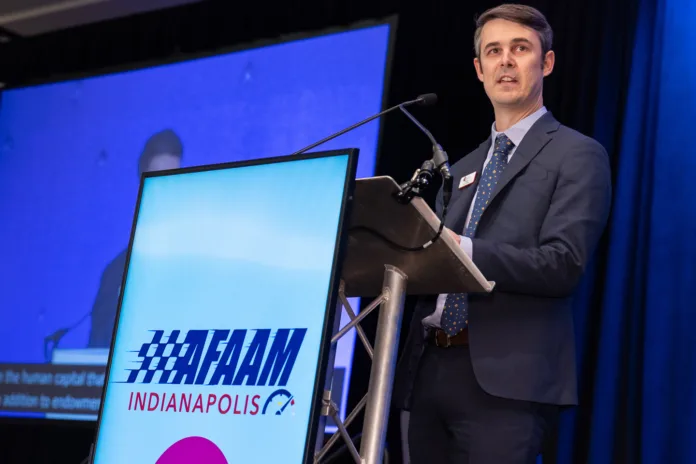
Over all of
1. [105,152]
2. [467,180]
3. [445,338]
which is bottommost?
[445,338]

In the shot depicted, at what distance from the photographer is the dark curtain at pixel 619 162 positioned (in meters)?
2.96

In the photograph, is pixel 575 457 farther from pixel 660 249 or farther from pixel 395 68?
pixel 395 68

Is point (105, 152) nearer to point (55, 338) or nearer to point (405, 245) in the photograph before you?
point (55, 338)

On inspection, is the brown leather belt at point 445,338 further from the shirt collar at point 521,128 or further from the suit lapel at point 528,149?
the shirt collar at point 521,128

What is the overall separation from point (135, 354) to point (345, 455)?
240 cm

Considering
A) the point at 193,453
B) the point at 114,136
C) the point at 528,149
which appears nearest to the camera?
the point at 193,453

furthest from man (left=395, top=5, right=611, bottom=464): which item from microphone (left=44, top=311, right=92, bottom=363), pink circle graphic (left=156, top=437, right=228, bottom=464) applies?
microphone (left=44, top=311, right=92, bottom=363)

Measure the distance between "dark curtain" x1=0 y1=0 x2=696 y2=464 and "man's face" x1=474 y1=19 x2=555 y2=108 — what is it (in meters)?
1.24

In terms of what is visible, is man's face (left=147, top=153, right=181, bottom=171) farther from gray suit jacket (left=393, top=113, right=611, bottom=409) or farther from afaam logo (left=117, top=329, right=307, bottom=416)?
afaam logo (left=117, top=329, right=307, bottom=416)

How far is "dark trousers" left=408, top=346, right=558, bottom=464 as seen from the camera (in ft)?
5.52

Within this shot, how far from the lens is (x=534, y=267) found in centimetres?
165

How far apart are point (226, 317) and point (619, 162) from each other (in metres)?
2.25

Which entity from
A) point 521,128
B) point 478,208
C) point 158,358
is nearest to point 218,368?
point 158,358

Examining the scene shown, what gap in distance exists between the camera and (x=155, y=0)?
527cm
